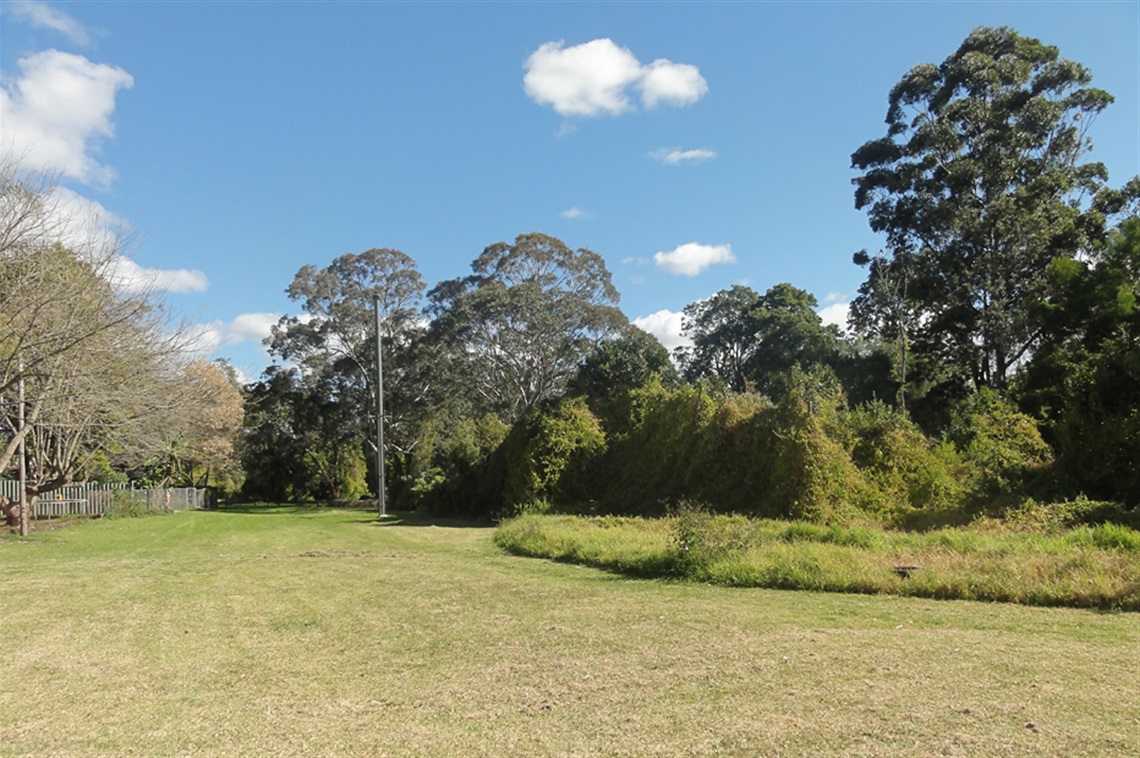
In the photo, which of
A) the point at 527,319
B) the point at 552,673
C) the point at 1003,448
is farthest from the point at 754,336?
the point at 552,673

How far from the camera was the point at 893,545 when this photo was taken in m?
11.3

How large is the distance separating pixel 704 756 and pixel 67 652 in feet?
18.2

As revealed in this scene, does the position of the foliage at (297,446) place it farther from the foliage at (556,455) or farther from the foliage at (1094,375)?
the foliage at (1094,375)

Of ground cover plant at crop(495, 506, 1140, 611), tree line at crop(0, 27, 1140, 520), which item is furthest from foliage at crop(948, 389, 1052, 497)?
ground cover plant at crop(495, 506, 1140, 611)

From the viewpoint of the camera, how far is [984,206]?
28.4 meters

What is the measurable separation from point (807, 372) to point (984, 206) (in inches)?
361

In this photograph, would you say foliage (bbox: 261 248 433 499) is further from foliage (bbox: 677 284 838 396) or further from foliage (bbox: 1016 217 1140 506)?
foliage (bbox: 1016 217 1140 506)

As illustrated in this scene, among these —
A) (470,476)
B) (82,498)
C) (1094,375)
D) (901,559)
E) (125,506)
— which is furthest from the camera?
(125,506)

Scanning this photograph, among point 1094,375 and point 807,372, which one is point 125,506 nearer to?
point 807,372

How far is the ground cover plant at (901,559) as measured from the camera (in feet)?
27.6

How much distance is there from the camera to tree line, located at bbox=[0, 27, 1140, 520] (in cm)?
1716

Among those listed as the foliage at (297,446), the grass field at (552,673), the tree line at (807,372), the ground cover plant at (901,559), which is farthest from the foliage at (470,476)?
the grass field at (552,673)

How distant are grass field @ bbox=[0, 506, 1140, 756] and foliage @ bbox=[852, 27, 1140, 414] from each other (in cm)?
2225

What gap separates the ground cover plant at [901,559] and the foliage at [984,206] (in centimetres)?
1749
